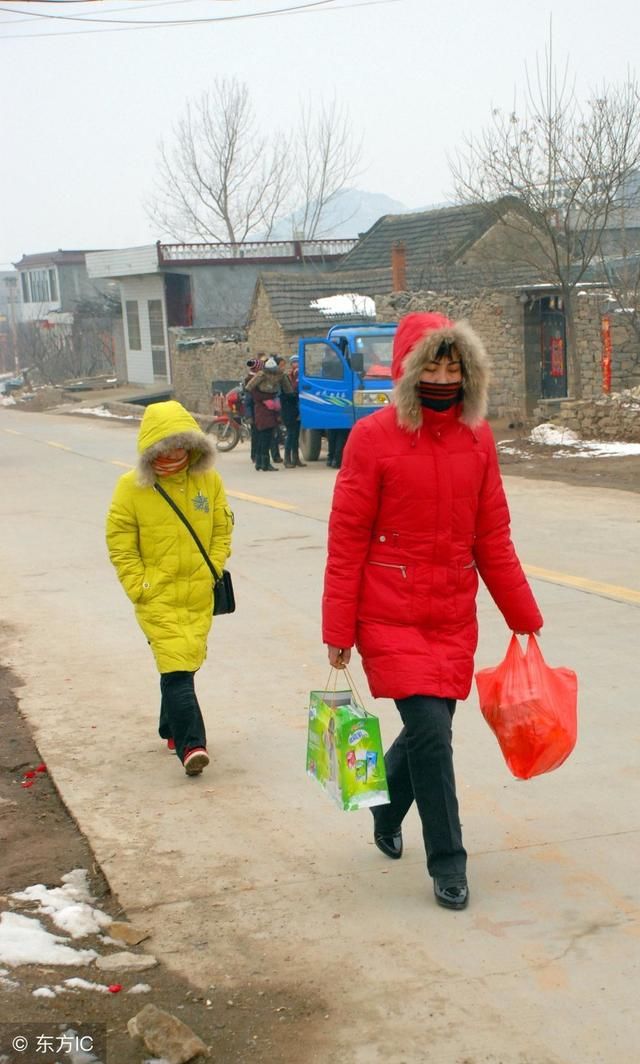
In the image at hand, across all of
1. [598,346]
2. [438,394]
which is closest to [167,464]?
[438,394]

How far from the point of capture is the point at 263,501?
1652cm

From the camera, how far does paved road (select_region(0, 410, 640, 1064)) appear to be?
12.0 feet

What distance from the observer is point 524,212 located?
23.9 meters

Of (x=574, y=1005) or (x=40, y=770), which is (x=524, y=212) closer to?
(x=40, y=770)

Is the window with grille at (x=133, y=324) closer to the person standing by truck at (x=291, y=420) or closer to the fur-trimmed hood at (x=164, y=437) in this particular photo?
the person standing by truck at (x=291, y=420)

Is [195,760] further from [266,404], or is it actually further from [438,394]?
[266,404]

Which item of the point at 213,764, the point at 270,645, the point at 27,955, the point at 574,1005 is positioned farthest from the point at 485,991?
the point at 270,645

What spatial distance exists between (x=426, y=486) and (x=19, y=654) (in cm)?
495

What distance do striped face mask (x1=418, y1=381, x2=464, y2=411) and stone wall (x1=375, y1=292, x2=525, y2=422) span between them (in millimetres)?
22315

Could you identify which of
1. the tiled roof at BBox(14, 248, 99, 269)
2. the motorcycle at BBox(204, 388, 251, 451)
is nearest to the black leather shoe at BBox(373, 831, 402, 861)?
the motorcycle at BBox(204, 388, 251, 451)

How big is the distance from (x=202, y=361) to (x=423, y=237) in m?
7.87

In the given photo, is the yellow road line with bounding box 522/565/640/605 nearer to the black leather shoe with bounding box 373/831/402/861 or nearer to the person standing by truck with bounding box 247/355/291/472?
the black leather shoe with bounding box 373/831/402/861

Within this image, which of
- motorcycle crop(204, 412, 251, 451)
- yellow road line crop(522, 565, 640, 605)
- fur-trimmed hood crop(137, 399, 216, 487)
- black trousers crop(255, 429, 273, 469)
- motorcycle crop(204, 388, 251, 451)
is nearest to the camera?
fur-trimmed hood crop(137, 399, 216, 487)

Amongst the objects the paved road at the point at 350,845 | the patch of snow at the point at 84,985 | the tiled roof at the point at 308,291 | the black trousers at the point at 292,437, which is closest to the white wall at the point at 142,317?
the tiled roof at the point at 308,291
